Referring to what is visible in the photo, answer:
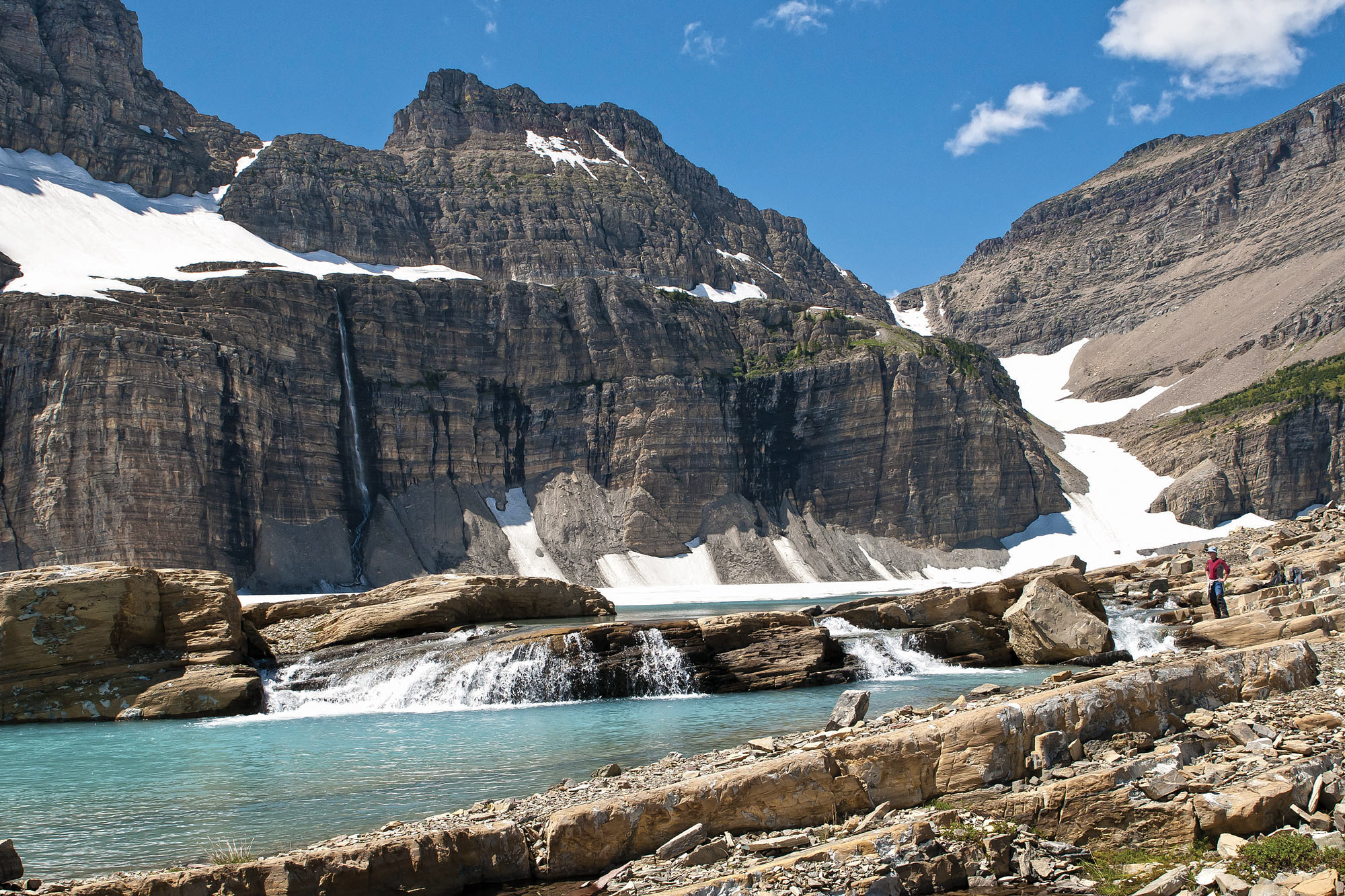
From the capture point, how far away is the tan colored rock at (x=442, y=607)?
36656 mm

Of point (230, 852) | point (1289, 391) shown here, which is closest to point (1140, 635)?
point (230, 852)

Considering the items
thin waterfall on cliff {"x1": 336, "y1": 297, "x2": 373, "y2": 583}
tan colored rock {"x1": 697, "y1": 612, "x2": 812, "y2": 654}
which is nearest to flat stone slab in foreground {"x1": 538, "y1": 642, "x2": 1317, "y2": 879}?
tan colored rock {"x1": 697, "y1": 612, "x2": 812, "y2": 654}

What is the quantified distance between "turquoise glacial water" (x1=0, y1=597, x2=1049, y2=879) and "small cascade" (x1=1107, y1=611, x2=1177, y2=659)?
4382mm

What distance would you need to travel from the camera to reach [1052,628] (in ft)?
101

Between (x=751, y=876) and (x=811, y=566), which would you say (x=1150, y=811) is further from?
(x=811, y=566)

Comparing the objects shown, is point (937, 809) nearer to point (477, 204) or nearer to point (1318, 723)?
point (1318, 723)

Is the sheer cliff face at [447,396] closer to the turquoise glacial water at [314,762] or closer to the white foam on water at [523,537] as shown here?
the white foam on water at [523,537]

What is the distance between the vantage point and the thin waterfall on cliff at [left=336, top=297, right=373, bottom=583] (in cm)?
11550

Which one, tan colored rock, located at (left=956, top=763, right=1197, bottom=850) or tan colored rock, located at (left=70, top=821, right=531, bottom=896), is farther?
tan colored rock, located at (left=956, top=763, right=1197, bottom=850)

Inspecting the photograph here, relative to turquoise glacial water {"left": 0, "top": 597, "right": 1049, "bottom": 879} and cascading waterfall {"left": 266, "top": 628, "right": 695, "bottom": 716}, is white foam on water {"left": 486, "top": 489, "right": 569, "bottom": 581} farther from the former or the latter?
turquoise glacial water {"left": 0, "top": 597, "right": 1049, "bottom": 879}

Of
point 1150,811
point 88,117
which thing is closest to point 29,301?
point 88,117

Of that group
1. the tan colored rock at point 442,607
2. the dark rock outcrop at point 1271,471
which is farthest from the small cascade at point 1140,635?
the dark rock outcrop at point 1271,471

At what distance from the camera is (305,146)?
161 m

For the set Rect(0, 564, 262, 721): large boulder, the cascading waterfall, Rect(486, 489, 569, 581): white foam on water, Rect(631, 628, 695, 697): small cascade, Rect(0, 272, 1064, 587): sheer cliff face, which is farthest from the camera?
Rect(486, 489, 569, 581): white foam on water
